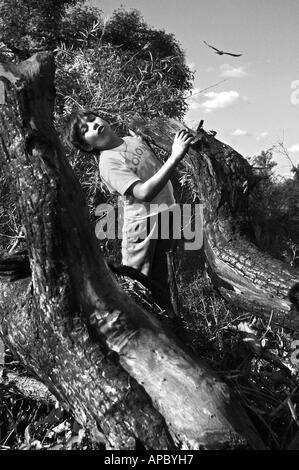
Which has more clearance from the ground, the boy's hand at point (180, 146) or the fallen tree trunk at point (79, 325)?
the boy's hand at point (180, 146)

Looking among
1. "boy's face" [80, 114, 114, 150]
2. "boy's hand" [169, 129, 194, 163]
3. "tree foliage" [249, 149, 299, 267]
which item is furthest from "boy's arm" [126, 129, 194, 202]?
"tree foliage" [249, 149, 299, 267]

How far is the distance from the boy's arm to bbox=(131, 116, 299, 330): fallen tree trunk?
4.98 ft

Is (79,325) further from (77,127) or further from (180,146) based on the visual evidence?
(77,127)

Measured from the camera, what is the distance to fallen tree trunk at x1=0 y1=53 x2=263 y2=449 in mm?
2426

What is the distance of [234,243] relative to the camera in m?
4.78

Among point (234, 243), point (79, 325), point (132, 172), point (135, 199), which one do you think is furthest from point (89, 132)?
point (234, 243)

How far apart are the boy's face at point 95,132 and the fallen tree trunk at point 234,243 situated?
1.61 meters

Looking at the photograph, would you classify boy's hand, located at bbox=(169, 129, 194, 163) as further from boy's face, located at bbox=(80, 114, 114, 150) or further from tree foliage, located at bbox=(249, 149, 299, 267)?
tree foliage, located at bbox=(249, 149, 299, 267)

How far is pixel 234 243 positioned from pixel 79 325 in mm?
2325

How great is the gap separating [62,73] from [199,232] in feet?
18.1

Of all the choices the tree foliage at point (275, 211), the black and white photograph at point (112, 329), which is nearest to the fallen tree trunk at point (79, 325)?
the black and white photograph at point (112, 329)

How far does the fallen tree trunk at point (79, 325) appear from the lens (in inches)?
95.5

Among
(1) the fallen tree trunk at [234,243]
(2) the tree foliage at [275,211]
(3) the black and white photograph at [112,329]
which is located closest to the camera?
(3) the black and white photograph at [112,329]

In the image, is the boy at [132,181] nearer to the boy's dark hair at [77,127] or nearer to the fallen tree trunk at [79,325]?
the boy's dark hair at [77,127]
